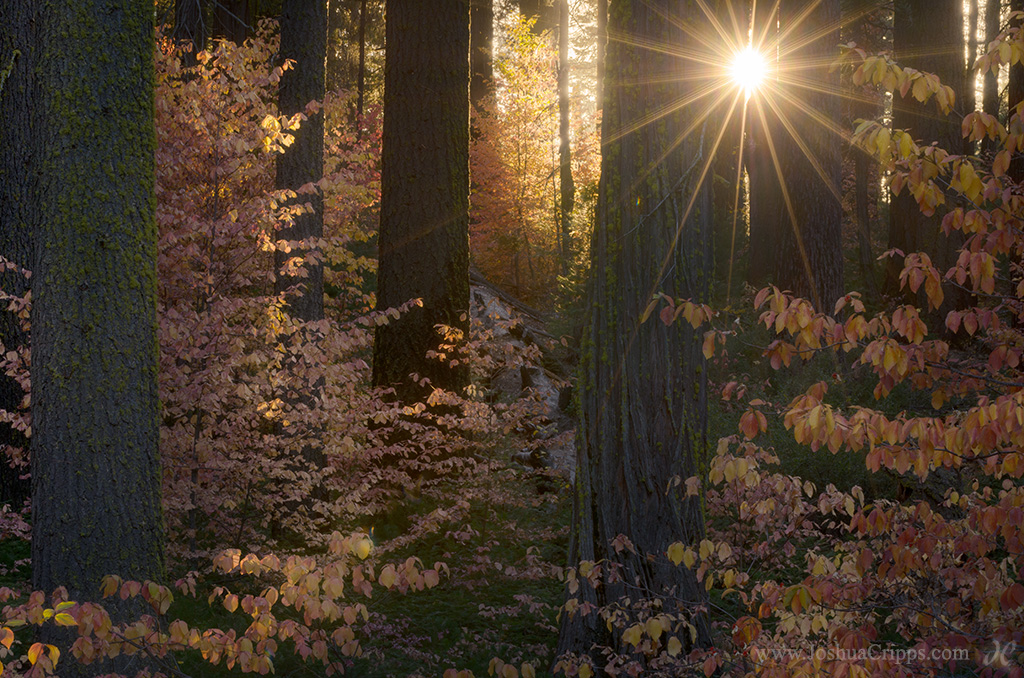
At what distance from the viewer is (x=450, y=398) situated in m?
7.34

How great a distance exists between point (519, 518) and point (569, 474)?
957 millimetres

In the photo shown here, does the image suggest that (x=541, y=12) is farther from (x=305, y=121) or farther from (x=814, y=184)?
(x=305, y=121)

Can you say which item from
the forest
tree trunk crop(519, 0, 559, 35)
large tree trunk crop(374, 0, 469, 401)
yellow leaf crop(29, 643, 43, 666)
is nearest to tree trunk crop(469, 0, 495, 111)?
tree trunk crop(519, 0, 559, 35)

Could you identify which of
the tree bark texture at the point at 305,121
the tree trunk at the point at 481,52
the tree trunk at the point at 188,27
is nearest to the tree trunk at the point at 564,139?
the tree trunk at the point at 481,52

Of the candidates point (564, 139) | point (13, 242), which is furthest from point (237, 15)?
point (564, 139)

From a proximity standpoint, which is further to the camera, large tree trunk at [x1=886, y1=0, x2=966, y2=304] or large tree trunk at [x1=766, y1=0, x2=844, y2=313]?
large tree trunk at [x1=886, y1=0, x2=966, y2=304]

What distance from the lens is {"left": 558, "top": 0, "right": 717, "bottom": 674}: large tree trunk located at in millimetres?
4816

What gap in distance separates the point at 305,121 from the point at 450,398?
11.2 feet

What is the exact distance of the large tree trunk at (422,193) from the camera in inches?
325

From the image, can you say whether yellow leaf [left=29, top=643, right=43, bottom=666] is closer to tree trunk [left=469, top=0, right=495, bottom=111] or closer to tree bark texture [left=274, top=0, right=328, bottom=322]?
tree bark texture [left=274, top=0, right=328, bottom=322]

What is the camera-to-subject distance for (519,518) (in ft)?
27.8

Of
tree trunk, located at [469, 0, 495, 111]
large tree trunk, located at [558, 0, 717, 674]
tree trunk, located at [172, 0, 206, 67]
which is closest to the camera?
large tree trunk, located at [558, 0, 717, 674]

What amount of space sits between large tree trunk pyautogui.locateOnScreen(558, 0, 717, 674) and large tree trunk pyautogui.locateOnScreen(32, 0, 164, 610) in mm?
2741

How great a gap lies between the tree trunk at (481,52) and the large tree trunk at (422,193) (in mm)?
14903
